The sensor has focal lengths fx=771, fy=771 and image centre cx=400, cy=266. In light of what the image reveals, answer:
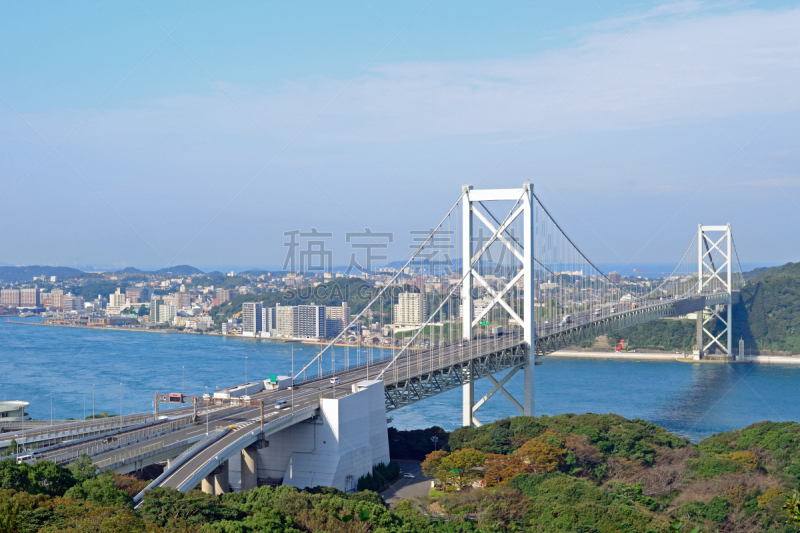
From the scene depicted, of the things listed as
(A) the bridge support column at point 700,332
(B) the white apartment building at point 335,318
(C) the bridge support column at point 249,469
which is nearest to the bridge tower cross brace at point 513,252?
(C) the bridge support column at point 249,469

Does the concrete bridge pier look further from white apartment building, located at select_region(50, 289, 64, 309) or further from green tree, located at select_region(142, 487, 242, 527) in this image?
white apartment building, located at select_region(50, 289, 64, 309)

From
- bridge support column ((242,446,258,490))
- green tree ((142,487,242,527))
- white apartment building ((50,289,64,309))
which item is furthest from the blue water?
white apartment building ((50,289,64,309))

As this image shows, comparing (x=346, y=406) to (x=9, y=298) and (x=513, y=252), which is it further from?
(x=9, y=298)

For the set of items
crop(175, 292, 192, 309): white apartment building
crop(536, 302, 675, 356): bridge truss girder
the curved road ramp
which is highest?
crop(175, 292, 192, 309): white apartment building

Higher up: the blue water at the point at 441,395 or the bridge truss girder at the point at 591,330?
the bridge truss girder at the point at 591,330

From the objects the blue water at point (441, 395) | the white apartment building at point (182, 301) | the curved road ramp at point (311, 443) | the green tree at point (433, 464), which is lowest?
the blue water at point (441, 395)

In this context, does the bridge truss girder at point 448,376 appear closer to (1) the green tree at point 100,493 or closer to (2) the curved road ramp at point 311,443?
(2) the curved road ramp at point 311,443

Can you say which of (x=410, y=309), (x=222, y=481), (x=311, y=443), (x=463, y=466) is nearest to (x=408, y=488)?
(x=463, y=466)
